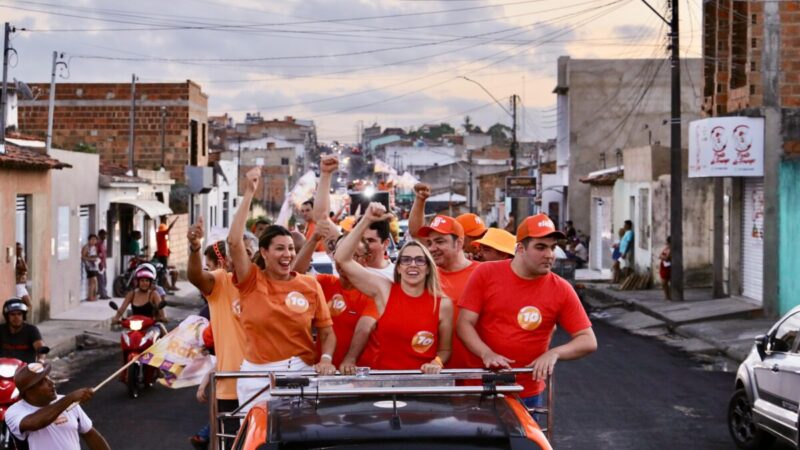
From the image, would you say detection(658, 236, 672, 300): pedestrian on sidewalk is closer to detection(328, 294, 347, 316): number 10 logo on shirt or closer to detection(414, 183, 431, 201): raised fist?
detection(414, 183, 431, 201): raised fist

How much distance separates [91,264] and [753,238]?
15.1 meters

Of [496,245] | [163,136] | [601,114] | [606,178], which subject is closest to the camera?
[496,245]

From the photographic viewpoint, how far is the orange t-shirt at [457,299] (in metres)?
7.48

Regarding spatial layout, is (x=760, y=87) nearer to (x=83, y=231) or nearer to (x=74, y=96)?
(x=83, y=231)

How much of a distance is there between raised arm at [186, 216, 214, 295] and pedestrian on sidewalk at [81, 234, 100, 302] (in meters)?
22.9

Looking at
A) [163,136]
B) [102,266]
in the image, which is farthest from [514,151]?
[102,266]

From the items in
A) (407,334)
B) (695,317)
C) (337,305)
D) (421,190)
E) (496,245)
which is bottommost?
(695,317)

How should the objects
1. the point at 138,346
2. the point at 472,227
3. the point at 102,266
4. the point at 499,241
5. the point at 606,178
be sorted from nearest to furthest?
the point at 499,241 < the point at 472,227 < the point at 138,346 < the point at 102,266 < the point at 606,178

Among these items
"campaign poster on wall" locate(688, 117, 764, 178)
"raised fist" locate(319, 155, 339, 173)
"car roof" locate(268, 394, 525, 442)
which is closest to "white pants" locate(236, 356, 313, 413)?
"raised fist" locate(319, 155, 339, 173)

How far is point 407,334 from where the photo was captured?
7191mm

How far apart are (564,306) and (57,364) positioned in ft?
45.0

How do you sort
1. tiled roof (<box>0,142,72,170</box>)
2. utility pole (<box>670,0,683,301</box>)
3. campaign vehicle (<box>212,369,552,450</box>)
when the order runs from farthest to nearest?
utility pole (<box>670,0,683,301</box>) < tiled roof (<box>0,142,72,170</box>) < campaign vehicle (<box>212,369,552,450</box>)

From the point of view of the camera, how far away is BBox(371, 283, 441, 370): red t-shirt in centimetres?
718

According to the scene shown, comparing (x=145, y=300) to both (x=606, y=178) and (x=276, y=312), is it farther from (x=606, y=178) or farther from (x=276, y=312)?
(x=606, y=178)
